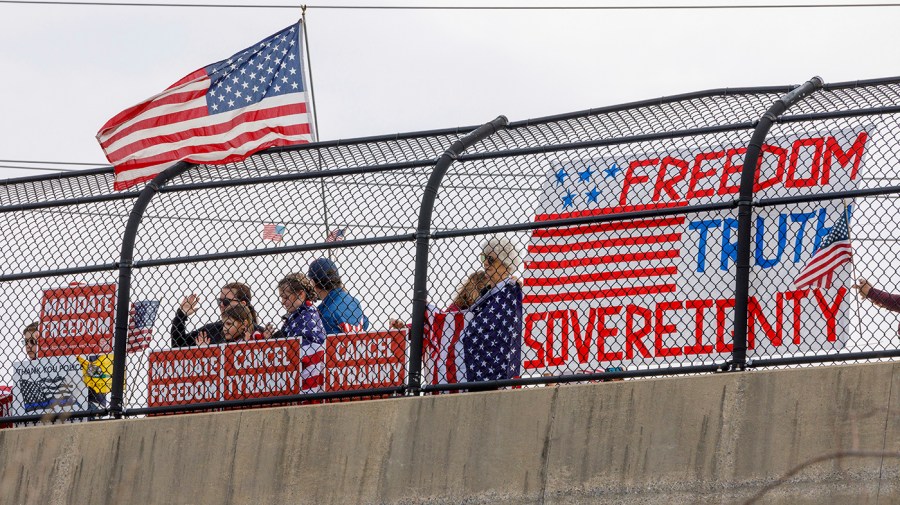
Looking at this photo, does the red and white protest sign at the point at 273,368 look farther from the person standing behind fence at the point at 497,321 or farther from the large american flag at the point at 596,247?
the large american flag at the point at 596,247

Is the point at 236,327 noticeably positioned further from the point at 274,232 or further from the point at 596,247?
the point at 596,247

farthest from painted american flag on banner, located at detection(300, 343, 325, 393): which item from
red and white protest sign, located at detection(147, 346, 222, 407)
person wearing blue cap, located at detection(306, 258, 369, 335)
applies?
red and white protest sign, located at detection(147, 346, 222, 407)

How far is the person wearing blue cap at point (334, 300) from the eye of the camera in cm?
650

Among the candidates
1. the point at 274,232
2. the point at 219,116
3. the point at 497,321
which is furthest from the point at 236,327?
the point at 219,116

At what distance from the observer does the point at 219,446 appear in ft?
21.7

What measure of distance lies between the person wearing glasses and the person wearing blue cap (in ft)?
1.12

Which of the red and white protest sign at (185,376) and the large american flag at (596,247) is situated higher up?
the large american flag at (596,247)

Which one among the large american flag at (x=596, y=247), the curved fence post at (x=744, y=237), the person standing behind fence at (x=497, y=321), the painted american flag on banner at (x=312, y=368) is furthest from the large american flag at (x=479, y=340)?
the curved fence post at (x=744, y=237)

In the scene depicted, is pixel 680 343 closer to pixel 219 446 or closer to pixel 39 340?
pixel 219 446

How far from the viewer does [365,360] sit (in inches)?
258

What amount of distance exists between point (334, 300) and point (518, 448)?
1261 mm

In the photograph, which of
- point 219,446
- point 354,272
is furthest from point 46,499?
point 354,272

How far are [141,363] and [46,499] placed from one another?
86 cm

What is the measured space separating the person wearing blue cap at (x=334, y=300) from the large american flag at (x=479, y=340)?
1.22ft
